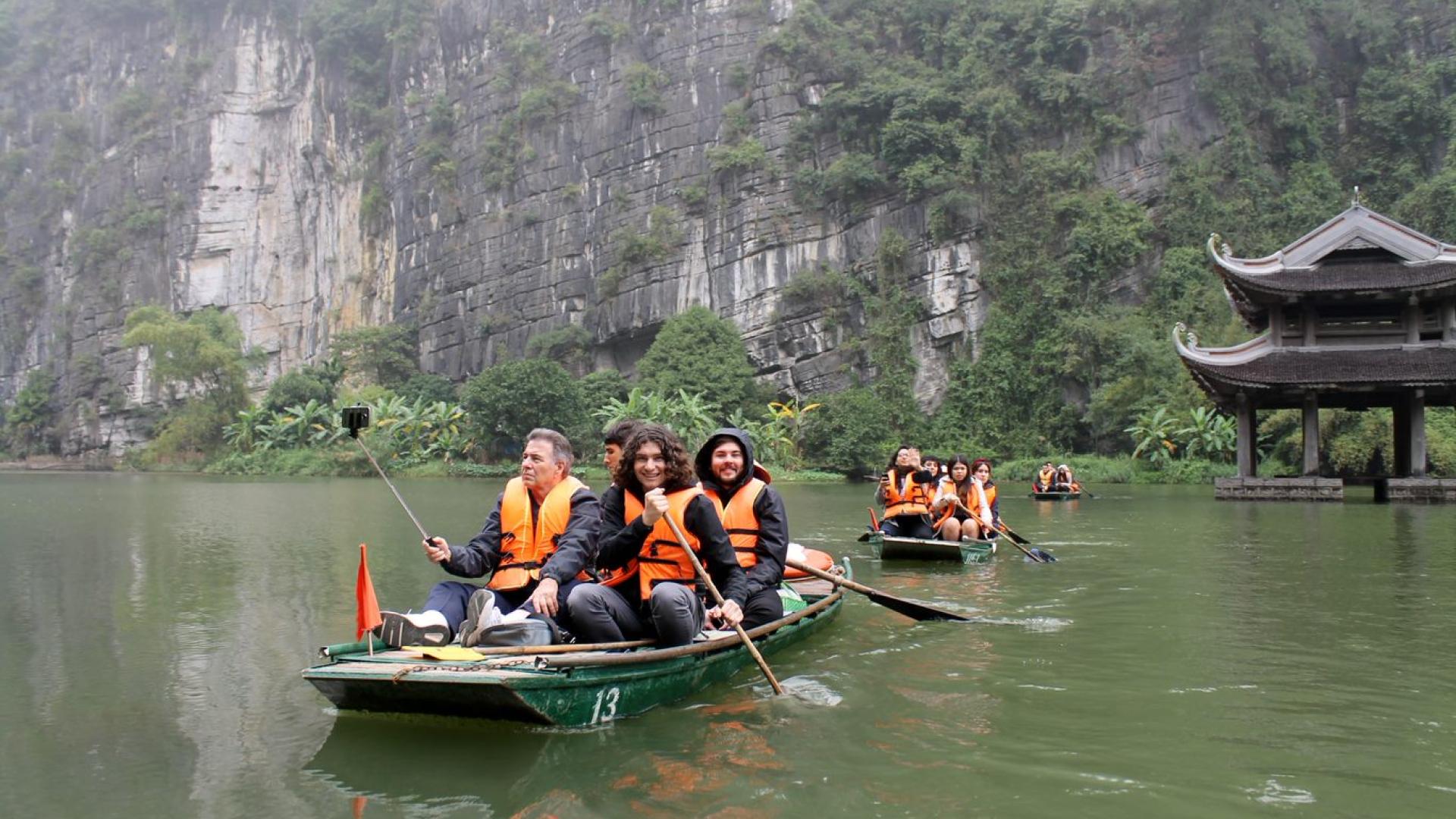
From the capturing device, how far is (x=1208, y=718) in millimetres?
5508

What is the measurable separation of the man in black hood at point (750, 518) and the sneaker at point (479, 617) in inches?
53.6

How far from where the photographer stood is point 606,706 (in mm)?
5203

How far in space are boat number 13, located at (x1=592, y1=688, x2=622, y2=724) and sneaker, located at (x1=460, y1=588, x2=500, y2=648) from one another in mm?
672

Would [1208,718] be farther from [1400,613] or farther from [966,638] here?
[1400,613]

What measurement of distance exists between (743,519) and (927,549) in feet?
17.8

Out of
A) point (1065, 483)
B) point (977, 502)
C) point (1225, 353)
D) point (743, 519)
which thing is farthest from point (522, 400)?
point (743, 519)

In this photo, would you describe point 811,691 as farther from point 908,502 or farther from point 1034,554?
point 1034,554

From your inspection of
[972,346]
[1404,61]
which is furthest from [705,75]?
[1404,61]

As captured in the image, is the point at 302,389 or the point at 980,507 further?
the point at 302,389

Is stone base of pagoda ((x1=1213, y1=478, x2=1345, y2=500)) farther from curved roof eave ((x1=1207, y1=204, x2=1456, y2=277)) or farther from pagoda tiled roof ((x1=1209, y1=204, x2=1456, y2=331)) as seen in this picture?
curved roof eave ((x1=1207, y1=204, x2=1456, y2=277))

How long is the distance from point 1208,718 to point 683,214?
4231cm

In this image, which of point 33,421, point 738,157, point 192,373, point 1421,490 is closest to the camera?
point 1421,490

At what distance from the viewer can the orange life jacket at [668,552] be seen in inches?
231

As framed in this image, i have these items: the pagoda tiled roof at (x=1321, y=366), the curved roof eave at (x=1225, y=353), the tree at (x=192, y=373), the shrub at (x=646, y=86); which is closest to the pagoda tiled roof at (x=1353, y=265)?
the curved roof eave at (x=1225, y=353)
